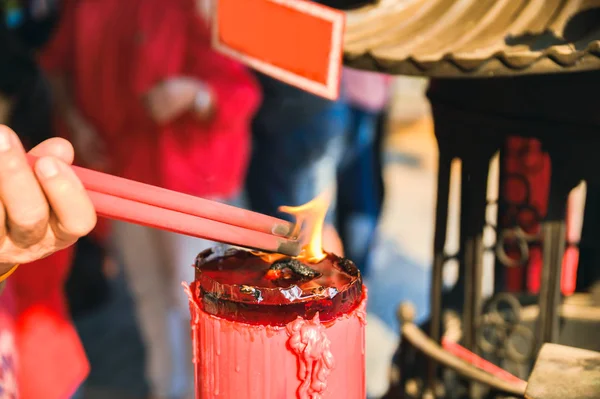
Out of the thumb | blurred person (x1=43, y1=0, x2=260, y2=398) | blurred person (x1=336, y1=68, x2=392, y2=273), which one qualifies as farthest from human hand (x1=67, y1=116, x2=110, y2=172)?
the thumb

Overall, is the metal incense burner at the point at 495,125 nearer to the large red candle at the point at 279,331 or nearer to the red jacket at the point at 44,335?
the large red candle at the point at 279,331

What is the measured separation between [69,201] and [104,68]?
1412 mm

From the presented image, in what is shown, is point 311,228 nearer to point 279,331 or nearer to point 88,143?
point 279,331

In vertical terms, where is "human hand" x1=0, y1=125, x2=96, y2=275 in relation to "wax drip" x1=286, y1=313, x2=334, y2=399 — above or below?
above

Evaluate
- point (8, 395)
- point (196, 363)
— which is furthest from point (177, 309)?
point (196, 363)

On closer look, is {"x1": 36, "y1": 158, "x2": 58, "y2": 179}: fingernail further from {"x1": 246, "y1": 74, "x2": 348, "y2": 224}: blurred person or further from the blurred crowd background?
{"x1": 246, "y1": 74, "x2": 348, "y2": 224}: blurred person

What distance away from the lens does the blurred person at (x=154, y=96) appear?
1.82m

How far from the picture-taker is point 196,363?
1.99 ft

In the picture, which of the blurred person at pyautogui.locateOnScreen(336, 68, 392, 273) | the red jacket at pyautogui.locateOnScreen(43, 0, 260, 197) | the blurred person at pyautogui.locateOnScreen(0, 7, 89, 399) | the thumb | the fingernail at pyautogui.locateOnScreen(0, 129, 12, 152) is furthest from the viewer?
the blurred person at pyautogui.locateOnScreen(336, 68, 392, 273)

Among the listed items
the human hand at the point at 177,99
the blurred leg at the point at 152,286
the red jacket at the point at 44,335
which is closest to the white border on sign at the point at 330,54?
the red jacket at the point at 44,335

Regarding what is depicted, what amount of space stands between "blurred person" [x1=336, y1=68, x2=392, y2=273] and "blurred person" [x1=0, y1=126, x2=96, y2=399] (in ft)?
3.89

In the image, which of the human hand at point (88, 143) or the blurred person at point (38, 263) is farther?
the human hand at point (88, 143)

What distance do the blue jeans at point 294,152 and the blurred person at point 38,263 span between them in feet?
2.86

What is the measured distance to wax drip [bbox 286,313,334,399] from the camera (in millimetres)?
545
